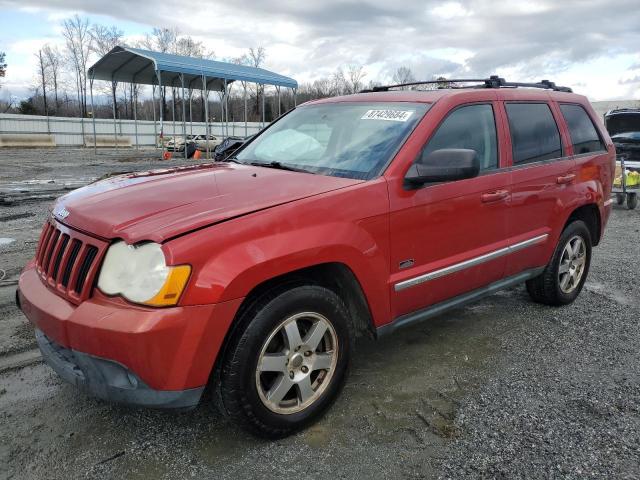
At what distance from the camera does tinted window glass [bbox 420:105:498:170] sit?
135 inches

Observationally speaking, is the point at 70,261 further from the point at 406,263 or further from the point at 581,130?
the point at 581,130

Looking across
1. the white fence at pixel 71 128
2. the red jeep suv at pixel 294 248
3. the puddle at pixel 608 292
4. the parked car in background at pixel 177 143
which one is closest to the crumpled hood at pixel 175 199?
the red jeep suv at pixel 294 248

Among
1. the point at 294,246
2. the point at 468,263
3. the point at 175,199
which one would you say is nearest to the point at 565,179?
the point at 468,263

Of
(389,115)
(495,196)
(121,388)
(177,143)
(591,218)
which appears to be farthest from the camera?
(177,143)

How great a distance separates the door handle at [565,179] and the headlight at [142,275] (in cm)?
321

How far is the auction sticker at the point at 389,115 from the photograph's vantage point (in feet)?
11.2

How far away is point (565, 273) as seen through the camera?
15.4ft

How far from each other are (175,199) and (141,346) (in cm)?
82

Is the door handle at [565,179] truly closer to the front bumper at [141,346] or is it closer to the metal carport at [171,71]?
the front bumper at [141,346]

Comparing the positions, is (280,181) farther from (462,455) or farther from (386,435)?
(462,455)

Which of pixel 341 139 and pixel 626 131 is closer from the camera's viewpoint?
pixel 341 139

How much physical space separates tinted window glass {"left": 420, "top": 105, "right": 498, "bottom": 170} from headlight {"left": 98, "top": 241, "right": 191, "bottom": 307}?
183 centimetres

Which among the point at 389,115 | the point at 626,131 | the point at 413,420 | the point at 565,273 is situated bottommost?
the point at 413,420

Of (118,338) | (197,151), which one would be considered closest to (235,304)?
(118,338)
